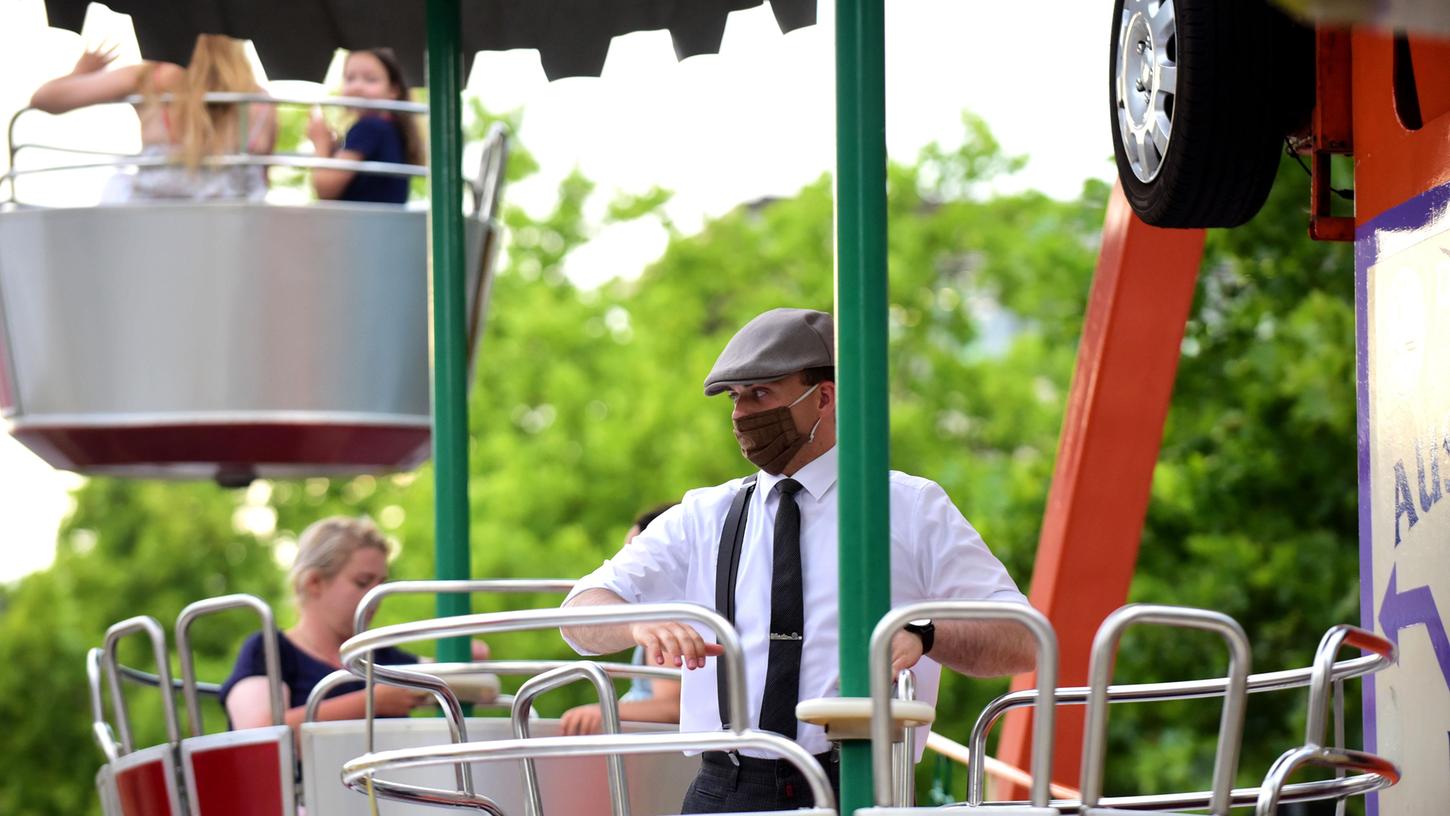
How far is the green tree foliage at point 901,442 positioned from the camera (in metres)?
12.3

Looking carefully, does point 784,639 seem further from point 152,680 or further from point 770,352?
point 152,680

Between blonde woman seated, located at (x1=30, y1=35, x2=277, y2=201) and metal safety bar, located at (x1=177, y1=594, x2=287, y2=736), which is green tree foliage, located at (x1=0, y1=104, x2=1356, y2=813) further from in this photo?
metal safety bar, located at (x1=177, y1=594, x2=287, y2=736)

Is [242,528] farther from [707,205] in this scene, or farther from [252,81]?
[252,81]

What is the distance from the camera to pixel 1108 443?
313 inches

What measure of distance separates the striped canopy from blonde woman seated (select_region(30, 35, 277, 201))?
1624 mm

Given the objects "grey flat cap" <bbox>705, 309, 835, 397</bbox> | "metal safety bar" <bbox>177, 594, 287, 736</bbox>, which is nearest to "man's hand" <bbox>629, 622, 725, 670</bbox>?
"grey flat cap" <bbox>705, 309, 835, 397</bbox>

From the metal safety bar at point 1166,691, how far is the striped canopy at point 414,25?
2.66 metres

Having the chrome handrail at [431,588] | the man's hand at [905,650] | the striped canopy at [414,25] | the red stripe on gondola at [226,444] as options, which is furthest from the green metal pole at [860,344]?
the red stripe on gondola at [226,444]

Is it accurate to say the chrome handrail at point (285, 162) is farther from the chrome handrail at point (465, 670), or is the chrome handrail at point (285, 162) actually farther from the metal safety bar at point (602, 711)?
the metal safety bar at point (602, 711)

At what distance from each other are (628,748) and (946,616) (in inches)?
20.3

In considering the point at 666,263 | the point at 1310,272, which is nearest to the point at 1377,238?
the point at 1310,272

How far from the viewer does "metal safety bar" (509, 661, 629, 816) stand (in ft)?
12.3

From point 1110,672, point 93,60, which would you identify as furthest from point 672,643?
point 93,60

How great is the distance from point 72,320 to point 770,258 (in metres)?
15.8
